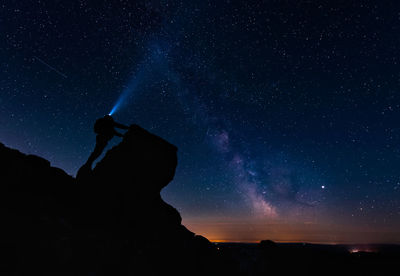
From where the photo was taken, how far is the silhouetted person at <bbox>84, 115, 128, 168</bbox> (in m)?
18.5

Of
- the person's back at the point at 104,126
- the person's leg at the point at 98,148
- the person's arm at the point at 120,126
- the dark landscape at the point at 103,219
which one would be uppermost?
the person's arm at the point at 120,126

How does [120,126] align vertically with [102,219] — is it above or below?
above

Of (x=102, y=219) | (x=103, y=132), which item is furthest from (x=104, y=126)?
(x=102, y=219)

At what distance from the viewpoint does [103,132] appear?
18656 mm

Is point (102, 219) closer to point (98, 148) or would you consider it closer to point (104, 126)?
point (98, 148)

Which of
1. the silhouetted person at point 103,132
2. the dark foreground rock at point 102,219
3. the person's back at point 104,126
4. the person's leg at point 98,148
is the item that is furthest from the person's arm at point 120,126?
the dark foreground rock at point 102,219

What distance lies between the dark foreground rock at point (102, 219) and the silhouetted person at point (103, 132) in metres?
1.38

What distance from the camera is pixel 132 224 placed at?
18.9 meters

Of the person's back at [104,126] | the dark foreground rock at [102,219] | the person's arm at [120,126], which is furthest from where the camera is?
the person's arm at [120,126]

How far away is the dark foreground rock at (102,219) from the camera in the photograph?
12766mm

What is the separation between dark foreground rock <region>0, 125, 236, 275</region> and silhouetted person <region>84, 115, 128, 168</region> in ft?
4.53

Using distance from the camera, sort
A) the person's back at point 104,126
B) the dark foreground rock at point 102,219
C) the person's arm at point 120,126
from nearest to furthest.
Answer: the dark foreground rock at point 102,219 → the person's back at point 104,126 → the person's arm at point 120,126

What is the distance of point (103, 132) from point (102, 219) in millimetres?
6419

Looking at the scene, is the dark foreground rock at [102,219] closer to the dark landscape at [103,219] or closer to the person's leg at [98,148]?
the dark landscape at [103,219]
